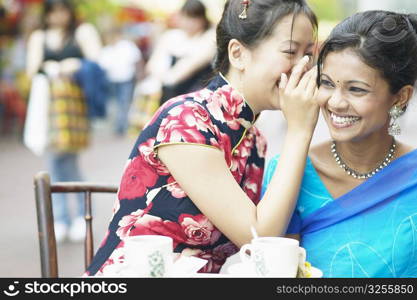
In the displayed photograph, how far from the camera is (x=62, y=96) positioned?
6.02 m

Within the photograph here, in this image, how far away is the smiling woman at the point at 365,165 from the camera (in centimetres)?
229

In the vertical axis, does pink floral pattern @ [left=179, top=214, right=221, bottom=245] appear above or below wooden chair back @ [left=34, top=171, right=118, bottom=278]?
below

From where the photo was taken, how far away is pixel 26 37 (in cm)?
1389

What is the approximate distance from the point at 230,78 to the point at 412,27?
0.56m

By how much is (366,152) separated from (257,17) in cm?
54

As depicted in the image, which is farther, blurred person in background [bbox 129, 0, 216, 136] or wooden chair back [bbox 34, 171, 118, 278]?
blurred person in background [bbox 129, 0, 216, 136]

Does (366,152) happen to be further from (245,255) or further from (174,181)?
(245,255)

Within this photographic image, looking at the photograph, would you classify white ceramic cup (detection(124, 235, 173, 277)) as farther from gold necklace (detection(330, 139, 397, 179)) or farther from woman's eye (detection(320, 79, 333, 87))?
gold necklace (detection(330, 139, 397, 179))

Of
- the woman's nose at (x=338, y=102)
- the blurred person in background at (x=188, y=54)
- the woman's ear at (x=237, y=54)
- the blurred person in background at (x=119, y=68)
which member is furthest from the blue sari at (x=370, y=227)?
the blurred person in background at (x=119, y=68)

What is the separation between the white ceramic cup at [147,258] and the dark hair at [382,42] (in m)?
0.77

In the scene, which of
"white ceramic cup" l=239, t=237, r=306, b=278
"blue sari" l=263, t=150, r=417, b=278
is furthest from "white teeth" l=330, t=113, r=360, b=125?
"white ceramic cup" l=239, t=237, r=306, b=278

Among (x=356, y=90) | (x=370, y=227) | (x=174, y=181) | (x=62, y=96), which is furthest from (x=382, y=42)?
(x=62, y=96)

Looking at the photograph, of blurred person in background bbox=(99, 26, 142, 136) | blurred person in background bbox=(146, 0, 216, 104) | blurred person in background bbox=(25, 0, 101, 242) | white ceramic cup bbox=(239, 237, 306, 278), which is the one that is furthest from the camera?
blurred person in background bbox=(99, 26, 142, 136)

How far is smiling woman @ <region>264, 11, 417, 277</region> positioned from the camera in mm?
2289
